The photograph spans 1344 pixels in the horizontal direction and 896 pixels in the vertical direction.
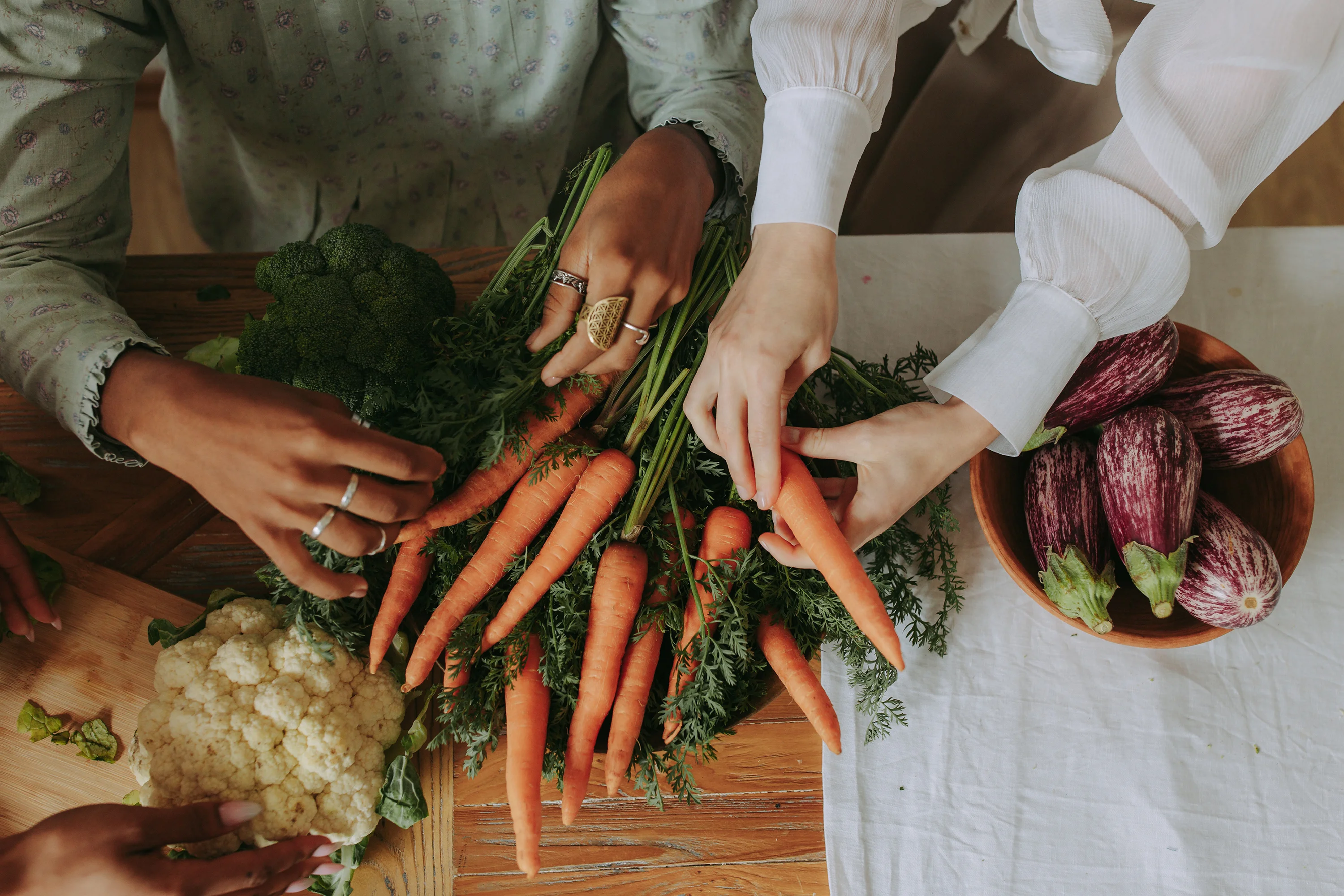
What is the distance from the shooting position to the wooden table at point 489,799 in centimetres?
84

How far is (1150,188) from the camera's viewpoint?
2.44 feet

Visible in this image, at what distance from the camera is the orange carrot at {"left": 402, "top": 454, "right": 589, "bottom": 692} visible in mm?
830

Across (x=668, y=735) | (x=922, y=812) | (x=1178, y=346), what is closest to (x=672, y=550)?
(x=668, y=735)

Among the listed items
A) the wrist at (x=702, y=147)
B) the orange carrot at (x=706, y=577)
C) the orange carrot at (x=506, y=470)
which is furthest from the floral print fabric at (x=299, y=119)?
the orange carrot at (x=706, y=577)

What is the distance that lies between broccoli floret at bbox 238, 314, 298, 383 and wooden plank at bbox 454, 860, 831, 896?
1.97ft

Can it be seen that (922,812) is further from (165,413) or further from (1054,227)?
(165,413)

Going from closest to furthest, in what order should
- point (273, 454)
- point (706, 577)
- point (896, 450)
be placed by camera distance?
point (273, 454), point (896, 450), point (706, 577)

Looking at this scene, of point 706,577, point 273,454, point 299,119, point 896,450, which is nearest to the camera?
point 273,454

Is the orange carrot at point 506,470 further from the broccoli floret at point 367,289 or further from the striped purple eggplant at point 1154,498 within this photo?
the striped purple eggplant at point 1154,498

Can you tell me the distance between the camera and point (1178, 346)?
87 centimetres

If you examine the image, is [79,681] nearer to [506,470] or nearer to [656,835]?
[506,470]

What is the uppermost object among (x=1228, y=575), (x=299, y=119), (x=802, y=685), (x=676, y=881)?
(x=299, y=119)

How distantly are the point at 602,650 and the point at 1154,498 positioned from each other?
0.61 m

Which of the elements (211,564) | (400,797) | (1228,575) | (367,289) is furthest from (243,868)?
(1228,575)
